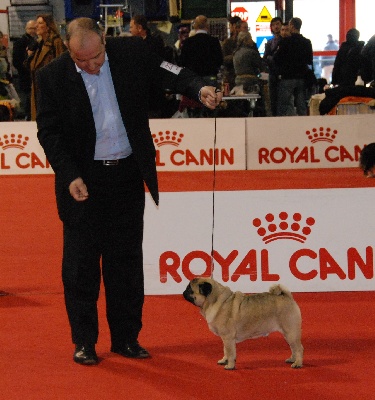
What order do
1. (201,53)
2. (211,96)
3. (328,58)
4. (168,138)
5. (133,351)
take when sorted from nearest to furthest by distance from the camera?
1. (211,96)
2. (133,351)
3. (168,138)
4. (201,53)
5. (328,58)

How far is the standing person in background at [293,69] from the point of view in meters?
14.2

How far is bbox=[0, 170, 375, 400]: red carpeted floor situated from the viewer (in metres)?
3.77

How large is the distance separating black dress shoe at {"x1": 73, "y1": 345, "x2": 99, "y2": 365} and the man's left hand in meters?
1.21

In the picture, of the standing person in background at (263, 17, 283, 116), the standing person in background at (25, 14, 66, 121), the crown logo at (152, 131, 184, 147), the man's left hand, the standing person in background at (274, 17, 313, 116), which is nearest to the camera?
the man's left hand

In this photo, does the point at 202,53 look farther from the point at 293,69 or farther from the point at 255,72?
the point at 293,69

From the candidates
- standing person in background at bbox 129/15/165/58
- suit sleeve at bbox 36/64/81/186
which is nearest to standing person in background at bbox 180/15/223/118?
standing person in background at bbox 129/15/165/58

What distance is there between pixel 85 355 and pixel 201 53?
8.81 meters

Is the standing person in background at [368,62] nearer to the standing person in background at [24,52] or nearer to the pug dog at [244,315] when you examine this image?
the standing person in background at [24,52]

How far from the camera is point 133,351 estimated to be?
4340 mm

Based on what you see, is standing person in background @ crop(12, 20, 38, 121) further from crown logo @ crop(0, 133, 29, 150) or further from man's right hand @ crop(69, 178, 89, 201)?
man's right hand @ crop(69, 178, 89, 201)

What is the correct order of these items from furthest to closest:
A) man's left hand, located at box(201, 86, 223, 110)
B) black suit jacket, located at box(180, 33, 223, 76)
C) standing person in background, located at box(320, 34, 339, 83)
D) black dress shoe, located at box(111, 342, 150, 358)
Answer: standing person in background, located at box(320, 34, 339, 83) → black suit jacket, located at box(180, 33, 223, 76) → black dress shoe, located at box(111, 342, 150, 358) → man's left hand, located at box(201, 86, 223, 110)

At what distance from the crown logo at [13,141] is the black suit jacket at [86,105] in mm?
7616

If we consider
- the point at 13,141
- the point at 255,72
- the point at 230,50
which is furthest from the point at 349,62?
the point at 13,141

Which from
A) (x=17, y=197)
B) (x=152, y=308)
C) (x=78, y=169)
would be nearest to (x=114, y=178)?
(x=78, y=169)
